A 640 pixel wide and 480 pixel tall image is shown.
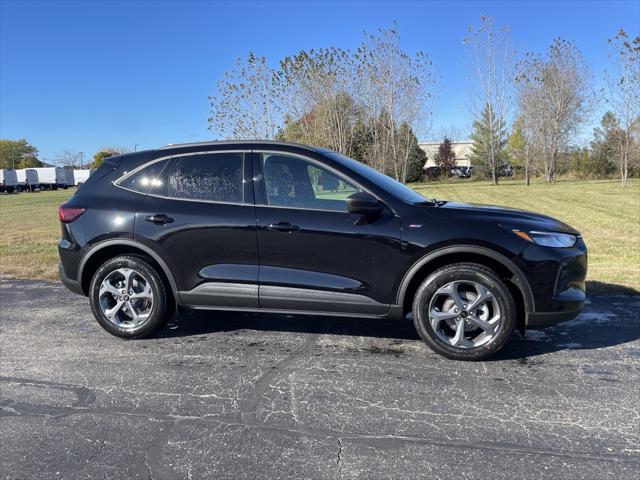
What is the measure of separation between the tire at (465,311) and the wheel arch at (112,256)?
2.21m

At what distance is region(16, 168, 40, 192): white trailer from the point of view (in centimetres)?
6322

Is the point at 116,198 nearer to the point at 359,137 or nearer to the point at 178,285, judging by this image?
the point at 178,285

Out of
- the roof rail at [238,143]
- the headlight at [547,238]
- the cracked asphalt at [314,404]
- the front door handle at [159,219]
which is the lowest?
the cracked asphalt at [314,404]

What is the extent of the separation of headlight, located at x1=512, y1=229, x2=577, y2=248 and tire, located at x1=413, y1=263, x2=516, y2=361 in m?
0.38

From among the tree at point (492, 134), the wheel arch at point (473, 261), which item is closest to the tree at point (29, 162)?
the tree at point (492, 134)

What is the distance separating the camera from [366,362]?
4023 millimetres

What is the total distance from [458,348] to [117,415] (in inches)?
100

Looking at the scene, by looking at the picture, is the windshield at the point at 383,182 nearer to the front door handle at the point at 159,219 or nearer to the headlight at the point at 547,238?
the headlight at the point at 547,238

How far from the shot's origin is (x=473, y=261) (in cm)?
407

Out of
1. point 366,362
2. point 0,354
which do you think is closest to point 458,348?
point 366,362

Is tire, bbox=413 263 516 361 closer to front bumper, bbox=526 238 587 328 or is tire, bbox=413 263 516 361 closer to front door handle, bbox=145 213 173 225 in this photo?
front bumper, bbox=526 238 587 328

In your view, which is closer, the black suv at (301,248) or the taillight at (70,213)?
the black suv at (301,248)

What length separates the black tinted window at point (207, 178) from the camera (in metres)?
4.42

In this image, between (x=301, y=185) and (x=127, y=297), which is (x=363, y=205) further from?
(x=127, y=297)
